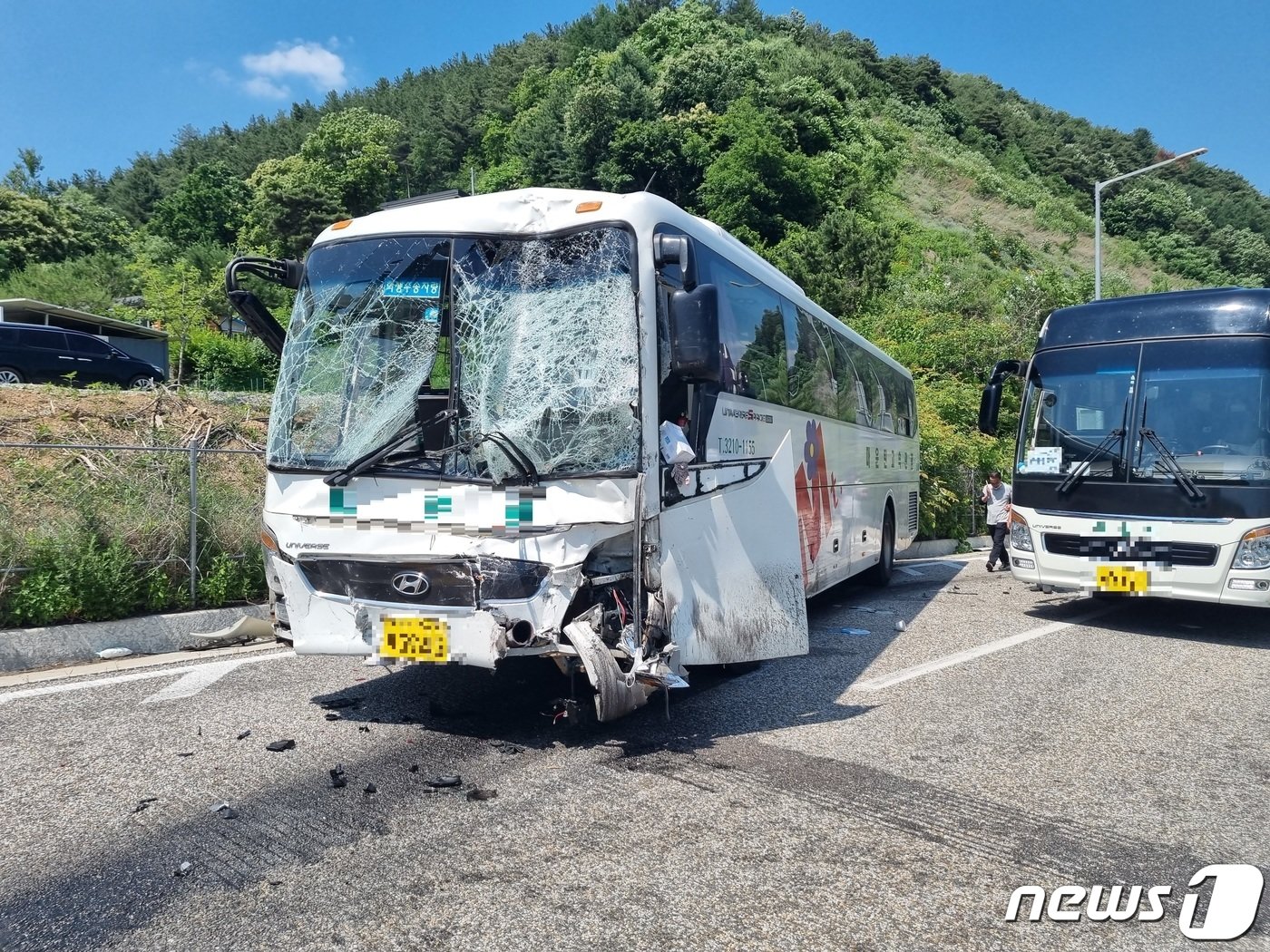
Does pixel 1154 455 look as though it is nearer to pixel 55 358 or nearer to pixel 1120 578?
pixel 1120 578

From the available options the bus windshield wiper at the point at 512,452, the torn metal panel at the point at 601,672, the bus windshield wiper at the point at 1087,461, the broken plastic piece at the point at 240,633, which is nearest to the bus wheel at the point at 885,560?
the bus windshield wiper at the point at 1087,461

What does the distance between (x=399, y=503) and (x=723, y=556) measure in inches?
78.3

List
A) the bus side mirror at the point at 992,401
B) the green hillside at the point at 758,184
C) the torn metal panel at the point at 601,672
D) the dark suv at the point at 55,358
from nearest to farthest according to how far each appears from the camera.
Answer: the torn metal panel at the point at 601,672
the bus side mirror at the point at 992,401
the dark suv at the point at 55,358
the green hillside at the point at 758,184

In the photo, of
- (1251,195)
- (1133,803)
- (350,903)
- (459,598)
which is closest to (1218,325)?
(1133,803)

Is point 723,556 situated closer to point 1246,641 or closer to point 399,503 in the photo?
point 399,503

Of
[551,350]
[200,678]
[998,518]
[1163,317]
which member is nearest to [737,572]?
[551,350]

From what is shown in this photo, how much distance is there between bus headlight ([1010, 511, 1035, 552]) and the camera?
9.75 meters

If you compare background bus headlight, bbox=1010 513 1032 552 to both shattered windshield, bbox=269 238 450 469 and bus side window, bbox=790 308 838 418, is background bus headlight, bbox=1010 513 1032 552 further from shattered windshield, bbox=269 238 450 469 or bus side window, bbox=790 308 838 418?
shattered windshield, bbox=269 238 450 469

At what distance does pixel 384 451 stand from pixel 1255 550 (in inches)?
304

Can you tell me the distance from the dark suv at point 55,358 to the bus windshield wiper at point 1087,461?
1494 centimetres

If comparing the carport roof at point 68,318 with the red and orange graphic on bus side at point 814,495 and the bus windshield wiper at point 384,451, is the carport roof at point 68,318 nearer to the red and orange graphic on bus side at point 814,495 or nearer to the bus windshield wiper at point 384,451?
the red and orange graphic on bus side at point 814,495

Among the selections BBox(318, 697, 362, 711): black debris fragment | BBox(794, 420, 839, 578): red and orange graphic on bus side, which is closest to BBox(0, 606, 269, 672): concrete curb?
BBox(318, 697, 362, 711): black debris fragment

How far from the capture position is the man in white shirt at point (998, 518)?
15281mm

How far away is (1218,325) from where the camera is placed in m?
9.00
